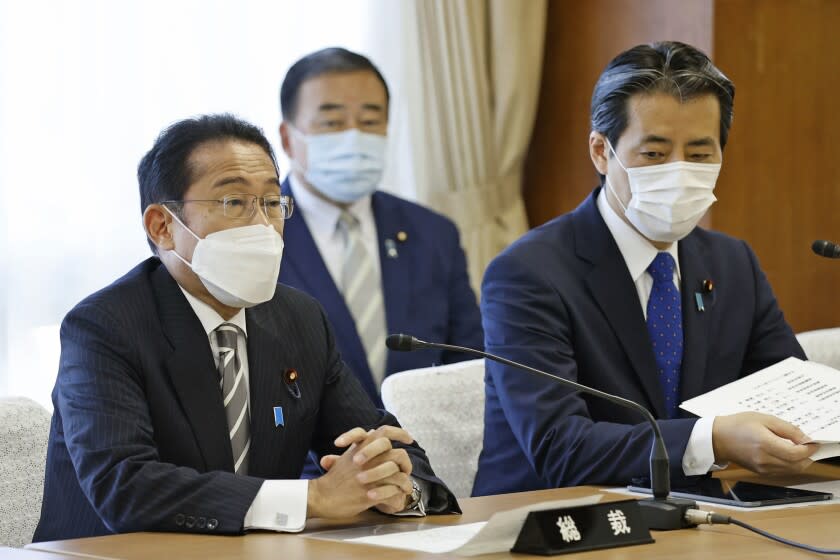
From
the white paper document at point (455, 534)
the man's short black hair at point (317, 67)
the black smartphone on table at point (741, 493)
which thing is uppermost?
the man's short black hair at point (317, 67)

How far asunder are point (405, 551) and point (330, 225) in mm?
2407

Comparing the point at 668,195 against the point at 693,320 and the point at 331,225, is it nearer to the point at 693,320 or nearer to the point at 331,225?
the point at 693,320

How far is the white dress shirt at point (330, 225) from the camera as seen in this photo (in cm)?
416

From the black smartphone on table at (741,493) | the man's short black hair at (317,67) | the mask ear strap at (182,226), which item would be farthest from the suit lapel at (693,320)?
the man's short black hair at (317,67)

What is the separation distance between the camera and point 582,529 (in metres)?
1.87

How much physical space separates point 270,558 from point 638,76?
1501mm

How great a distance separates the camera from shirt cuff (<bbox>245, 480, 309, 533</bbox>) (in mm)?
2104

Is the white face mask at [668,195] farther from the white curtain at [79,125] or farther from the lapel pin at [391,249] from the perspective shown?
the white curtain at [79,125]

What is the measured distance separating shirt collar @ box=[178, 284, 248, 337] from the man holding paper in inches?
22.9

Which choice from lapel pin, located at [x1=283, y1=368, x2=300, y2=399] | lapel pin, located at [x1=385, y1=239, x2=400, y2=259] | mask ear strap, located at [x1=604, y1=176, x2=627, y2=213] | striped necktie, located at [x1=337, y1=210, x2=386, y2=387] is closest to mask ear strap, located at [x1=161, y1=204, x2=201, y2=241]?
lapel pin, located at [x1=283, y1=368, x2=300, y2=399]

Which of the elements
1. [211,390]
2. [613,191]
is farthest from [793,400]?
[211,390]

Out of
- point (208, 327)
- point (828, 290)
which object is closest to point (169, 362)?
point (208, 327)

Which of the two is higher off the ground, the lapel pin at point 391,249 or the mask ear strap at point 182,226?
the mask ear strap at point 182,226

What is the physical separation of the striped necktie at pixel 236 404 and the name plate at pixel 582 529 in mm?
766
